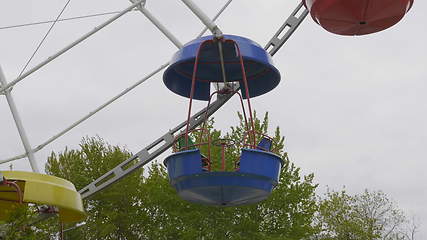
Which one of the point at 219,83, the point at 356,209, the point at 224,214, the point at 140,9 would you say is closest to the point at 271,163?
the point at 219,83

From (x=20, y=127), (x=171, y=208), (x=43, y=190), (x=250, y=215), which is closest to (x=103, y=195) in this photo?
(x=171, y=208)

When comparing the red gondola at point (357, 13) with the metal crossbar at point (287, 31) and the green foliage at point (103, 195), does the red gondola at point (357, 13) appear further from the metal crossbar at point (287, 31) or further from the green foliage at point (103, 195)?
the green foliage at point (103, 195)

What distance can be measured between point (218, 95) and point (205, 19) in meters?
2.14

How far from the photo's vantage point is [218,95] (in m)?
12.8

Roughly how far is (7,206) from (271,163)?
571 cm

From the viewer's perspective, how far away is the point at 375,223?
3975 centimetres

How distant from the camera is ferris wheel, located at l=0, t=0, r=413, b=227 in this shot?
9.67 meters

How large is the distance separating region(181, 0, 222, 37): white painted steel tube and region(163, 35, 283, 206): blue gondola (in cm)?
15

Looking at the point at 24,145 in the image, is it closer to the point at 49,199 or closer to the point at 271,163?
the point at 49,199

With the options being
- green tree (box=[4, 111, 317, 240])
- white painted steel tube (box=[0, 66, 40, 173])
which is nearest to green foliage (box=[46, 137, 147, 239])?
green tree (box=[4, 111, 317, 240])

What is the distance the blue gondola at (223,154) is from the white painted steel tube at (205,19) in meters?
0.15

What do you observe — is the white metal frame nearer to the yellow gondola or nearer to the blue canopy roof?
the blue canopy roof

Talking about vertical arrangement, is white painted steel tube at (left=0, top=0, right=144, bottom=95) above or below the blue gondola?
above

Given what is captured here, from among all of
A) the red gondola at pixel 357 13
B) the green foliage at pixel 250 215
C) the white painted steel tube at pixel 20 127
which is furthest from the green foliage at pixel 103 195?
the red gondola at pixel 357 13
